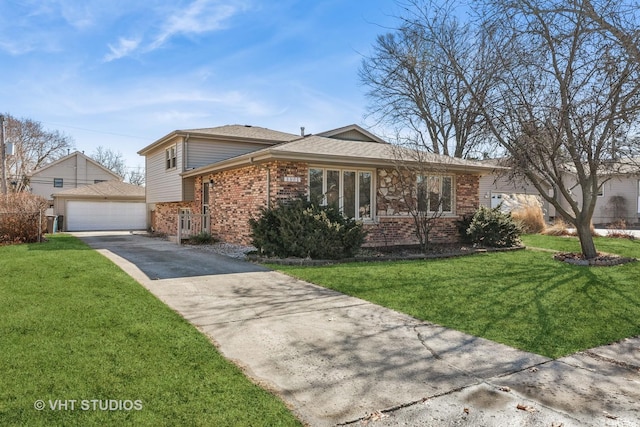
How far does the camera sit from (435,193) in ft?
44.0

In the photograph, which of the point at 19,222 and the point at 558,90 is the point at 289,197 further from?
the point at 19,222

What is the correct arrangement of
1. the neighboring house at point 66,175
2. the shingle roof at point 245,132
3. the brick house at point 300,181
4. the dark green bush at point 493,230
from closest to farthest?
1. the brick house at point 300,181
2. the dark green bush at point 493,230
3. the shingle roof at point 245,132
4. the neighboring house at point 66,175

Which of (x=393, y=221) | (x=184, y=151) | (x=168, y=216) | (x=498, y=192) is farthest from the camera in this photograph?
(x=498, y=192)

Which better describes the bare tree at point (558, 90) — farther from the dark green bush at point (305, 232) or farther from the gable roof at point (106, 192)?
the gable roof at point (106, 192)

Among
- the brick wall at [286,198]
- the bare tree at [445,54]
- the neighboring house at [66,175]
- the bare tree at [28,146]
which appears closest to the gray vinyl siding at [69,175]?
the neighboring house at [66,175]

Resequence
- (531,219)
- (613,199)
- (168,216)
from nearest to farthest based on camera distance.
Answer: (531,219) < (168,216) < (613,199)

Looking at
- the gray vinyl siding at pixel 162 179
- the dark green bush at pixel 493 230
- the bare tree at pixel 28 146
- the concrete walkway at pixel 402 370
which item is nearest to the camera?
the concrete walkway at pixel 402 370

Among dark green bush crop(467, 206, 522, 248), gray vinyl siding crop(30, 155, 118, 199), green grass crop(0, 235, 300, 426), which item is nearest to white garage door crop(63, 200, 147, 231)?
gray vinyl siding crop(30, 155, 118, 199)

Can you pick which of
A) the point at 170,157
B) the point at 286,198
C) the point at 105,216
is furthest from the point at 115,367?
the point at 105,216

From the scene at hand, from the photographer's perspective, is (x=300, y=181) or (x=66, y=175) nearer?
A: (x=300, y=181)

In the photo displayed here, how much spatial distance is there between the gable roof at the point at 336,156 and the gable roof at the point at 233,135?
1.84 meters

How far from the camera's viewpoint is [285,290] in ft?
22.0

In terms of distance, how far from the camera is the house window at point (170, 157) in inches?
685

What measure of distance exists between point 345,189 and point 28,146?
1565 inches
